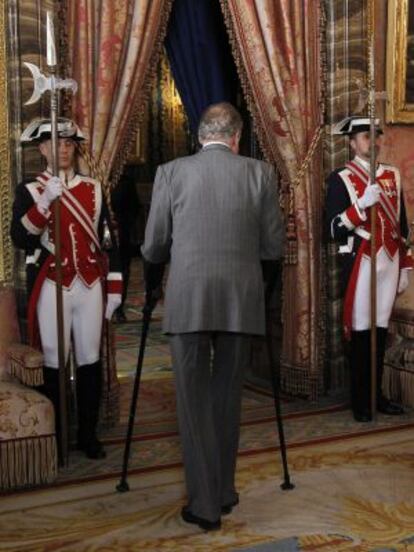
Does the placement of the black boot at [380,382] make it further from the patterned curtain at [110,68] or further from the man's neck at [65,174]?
the man's neck at [65,174]

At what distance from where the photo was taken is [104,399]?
421cm

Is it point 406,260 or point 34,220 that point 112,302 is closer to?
point 34,220

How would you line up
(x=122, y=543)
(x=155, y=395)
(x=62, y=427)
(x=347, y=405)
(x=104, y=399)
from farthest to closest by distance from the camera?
(x=155, y=395)
(x=347, y=405)
(x=104, y=399)
(x=62, y=427)
(x=122, y=543)

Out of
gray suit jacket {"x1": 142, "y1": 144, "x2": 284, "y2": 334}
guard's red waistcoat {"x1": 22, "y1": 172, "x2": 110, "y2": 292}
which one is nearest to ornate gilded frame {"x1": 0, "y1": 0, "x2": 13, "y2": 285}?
guard's red waistcoat {"x1": 22, "y1": 172, "x2": 110, "y2": 292}

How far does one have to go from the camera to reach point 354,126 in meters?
4.33

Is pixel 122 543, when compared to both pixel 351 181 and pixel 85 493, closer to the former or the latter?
pixel 85 493

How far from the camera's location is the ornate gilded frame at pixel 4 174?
3.91 m

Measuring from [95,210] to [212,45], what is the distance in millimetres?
1538

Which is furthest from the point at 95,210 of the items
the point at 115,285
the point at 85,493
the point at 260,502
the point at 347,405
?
the point at 347,405

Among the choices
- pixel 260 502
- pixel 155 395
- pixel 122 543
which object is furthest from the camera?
pixel 155 395

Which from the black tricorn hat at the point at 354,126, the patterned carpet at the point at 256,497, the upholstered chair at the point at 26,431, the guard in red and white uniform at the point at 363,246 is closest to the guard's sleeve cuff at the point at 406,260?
the guard in red and white uniform at the point at 363,246

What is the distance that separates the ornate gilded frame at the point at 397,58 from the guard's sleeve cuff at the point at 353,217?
987 mm

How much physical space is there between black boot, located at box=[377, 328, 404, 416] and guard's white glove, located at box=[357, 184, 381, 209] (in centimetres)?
69


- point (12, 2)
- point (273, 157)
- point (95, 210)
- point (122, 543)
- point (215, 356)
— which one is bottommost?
point (122, 543)
